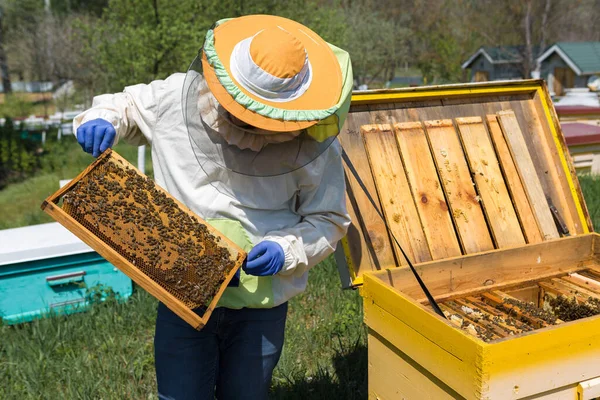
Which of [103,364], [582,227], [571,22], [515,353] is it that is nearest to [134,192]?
[515,353]

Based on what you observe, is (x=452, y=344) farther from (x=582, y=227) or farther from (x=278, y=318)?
(x=582, y=227)

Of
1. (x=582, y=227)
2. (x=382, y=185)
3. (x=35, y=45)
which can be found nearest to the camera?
(x=382, y=185)

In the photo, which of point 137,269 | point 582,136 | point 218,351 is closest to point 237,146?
point 137,269

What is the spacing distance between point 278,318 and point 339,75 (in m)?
0.95

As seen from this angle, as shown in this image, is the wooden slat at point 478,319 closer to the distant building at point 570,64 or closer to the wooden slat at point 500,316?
the wooden slat at point 500,316

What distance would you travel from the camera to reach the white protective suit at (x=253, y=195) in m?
1.93

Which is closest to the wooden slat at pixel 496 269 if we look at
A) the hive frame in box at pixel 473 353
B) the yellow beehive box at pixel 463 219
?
the yellow beehive box at pixel 463 219

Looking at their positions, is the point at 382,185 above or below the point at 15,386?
above

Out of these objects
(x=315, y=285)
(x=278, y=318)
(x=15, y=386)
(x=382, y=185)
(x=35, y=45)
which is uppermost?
(x=35, y=45)

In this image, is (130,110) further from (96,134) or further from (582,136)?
(582,136)

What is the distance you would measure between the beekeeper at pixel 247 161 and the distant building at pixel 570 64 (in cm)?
2631

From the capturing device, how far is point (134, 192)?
6.48 ft

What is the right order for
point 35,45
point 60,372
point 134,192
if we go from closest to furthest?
1. point 134,192
2. point 60,372
3. point 35,45

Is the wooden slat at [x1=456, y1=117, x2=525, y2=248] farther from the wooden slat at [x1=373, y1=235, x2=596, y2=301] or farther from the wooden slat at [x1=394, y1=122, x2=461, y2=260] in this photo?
the wooden slat at [x1=394, y1=122, x2=461, y2=260]
